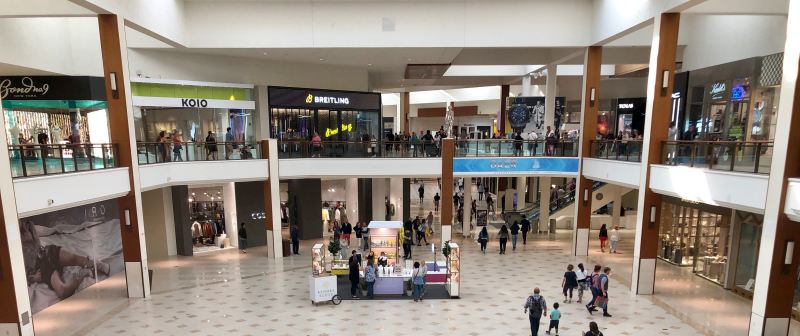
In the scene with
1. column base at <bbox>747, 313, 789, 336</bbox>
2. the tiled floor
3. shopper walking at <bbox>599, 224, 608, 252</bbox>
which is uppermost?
column base at <bbox>747, 313, 789, 336</bbox>

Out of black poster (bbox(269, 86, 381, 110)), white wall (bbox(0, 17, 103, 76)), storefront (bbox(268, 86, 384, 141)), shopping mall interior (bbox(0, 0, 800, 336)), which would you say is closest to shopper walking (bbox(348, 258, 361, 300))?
shopping mall interior (bbox(0, 0, 800, 336))

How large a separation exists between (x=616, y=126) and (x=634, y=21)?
52.1 feet

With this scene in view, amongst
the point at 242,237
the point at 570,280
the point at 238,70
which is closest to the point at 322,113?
the point at 238,70

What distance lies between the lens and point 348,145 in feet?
58.1

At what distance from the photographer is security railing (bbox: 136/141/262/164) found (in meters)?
14.0

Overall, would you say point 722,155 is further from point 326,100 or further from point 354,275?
point 326,100

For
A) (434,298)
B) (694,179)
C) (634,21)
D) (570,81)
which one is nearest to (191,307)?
(434,298)

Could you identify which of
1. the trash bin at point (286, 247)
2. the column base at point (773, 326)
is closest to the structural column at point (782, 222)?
the column base at point (773, 326)

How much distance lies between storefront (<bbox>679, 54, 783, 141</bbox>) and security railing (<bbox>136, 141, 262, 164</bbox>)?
17674mm

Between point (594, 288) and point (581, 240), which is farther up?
point (594, 288)

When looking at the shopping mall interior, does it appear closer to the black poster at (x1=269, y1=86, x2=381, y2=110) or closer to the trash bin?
the black poster at (x1=269, y1=86, x2=381, y2=110)

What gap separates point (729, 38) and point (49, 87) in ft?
78.0

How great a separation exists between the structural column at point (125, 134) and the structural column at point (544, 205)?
1762 cm

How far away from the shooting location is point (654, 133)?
12500 mm
